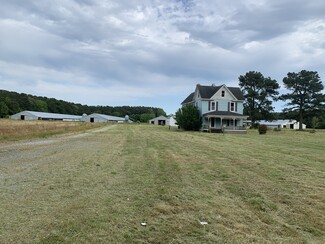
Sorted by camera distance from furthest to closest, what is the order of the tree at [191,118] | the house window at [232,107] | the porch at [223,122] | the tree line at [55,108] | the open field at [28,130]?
the tree line at [55,108] → the house window at [232,107] → the tree at [191,118] → the porch at [223,122] → the open field at [28,130]

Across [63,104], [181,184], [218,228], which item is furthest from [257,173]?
[63,104]

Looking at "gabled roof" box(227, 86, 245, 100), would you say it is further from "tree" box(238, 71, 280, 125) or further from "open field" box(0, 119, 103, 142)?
"open field" box(0, 119, 103, 142)

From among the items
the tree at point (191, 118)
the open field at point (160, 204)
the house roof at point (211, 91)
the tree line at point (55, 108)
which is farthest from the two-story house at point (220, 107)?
the tree line at point (55, 108)

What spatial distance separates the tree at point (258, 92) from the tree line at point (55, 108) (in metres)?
77.7

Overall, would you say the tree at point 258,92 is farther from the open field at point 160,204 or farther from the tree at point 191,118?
the open field at point 160,204

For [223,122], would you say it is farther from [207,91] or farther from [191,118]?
[207,91]

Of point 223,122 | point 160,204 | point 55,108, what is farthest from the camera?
point 55,108

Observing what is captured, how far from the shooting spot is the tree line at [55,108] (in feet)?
384

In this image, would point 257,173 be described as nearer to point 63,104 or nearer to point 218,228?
point 218,228

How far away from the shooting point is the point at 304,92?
55375 millimetres

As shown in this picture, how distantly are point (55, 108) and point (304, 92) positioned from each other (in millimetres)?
129448

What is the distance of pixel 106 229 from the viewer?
403cm

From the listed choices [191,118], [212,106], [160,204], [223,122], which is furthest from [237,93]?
[160,204]

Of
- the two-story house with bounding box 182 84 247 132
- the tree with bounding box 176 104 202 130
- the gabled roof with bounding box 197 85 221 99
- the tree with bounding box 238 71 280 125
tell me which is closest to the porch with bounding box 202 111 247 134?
the two-story house with bounding box 182 84 247 132
